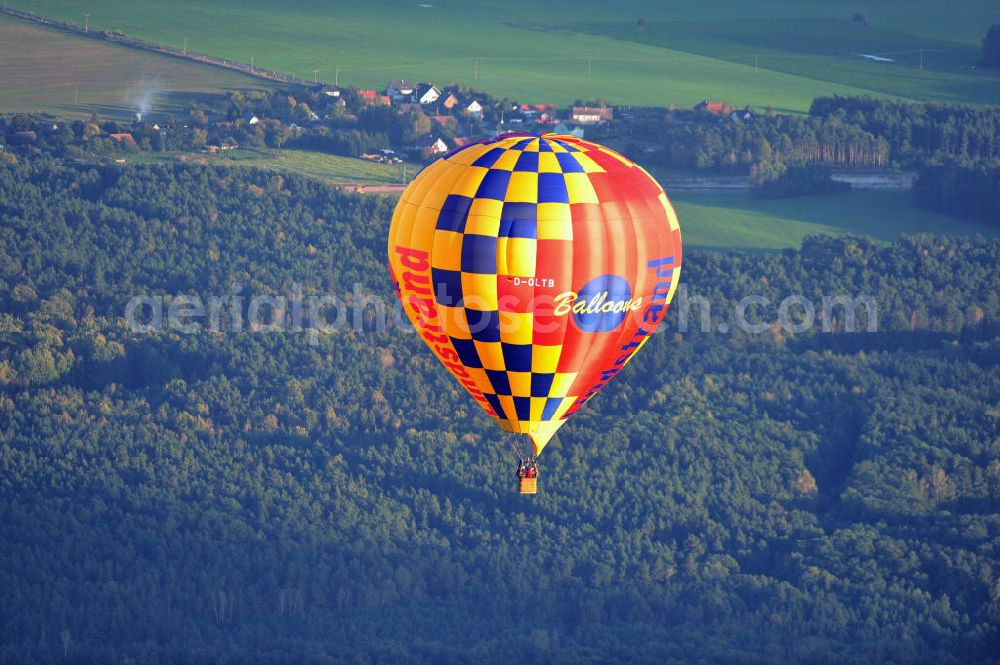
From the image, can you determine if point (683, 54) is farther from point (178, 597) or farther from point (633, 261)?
point (633, 261)

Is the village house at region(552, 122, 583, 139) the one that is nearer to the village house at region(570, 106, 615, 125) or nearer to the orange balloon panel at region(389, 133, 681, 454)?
the village house at region(570, 106, 615, 125)

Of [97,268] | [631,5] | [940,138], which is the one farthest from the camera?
[631,5]

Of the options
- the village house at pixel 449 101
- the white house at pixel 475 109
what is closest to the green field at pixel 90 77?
the village house at pixel 449 101

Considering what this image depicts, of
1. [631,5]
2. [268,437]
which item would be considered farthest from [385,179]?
[631,5]

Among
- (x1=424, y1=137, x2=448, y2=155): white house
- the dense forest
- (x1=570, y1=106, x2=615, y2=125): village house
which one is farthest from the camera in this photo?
(x1=570, y1=106, x2=615, y2=125): village house

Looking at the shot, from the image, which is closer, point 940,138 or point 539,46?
point 940,138

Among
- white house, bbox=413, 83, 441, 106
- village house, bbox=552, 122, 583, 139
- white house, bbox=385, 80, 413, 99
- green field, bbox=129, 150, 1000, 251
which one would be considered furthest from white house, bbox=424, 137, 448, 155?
white house, bbox=385, 80, 413, 99
